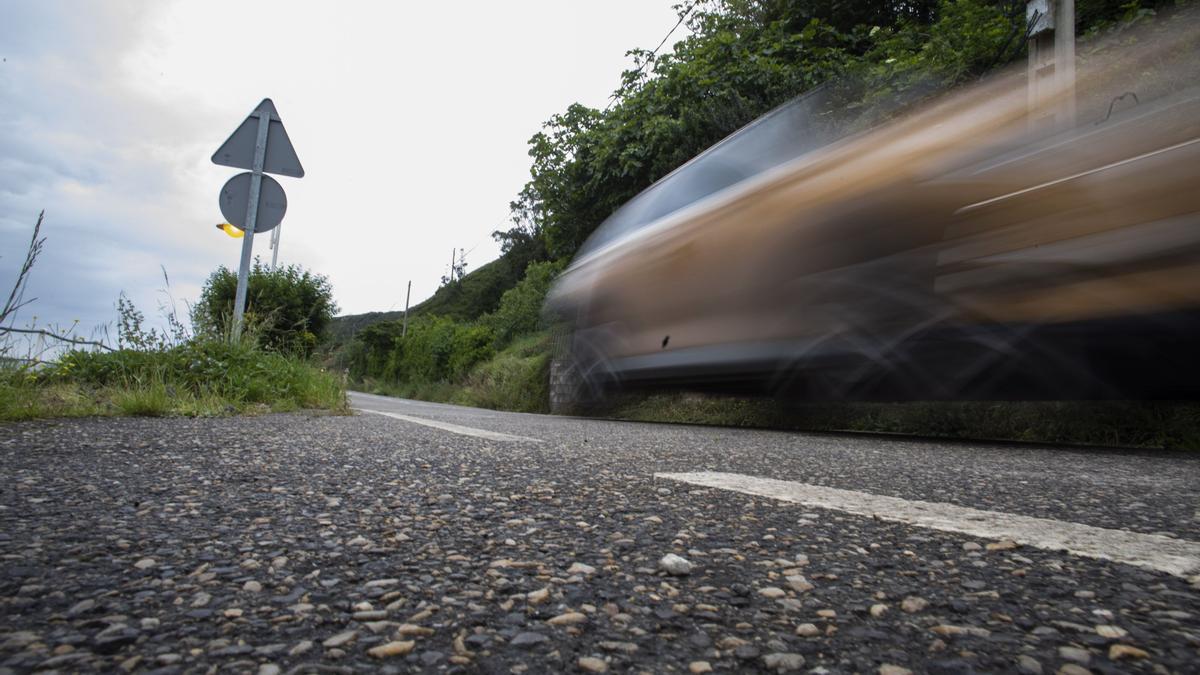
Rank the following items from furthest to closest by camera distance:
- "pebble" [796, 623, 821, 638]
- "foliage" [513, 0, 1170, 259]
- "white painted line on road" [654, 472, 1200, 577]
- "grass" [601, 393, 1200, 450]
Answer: "foliage" [513, 0, 1170, 259]
"grass" [601, 393, 1200, 450]
"white painted line on road" [654, 472, 1200, 577]
"pebble" [796, 623, 821, 638]

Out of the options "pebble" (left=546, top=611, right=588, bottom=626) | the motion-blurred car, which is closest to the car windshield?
the motion-blurred car

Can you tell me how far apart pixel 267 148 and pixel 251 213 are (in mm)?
671

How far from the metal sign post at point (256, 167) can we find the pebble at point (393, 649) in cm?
590

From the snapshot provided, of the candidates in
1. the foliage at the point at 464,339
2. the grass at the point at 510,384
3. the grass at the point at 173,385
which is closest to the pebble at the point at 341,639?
the grass at the point at 173,385

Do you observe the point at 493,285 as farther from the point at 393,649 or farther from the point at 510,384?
the point at 393,649

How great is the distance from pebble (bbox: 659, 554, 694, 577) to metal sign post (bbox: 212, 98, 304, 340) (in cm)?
581

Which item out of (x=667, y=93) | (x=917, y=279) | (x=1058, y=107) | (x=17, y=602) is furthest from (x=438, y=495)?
(x=667, y=93)

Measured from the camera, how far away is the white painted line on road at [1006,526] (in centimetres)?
135

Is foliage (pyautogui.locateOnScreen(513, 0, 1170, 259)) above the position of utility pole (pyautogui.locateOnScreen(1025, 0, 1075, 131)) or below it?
above

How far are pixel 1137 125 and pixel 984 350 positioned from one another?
1.41m

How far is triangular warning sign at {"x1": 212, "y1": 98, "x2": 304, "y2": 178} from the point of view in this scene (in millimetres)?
5949

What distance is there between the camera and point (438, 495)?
1.91m

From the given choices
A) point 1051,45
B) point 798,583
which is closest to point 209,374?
point 798,583

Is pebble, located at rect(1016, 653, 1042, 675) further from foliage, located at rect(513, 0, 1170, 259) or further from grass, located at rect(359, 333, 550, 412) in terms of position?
grass, located at rect(359, 333, 550, 412)
